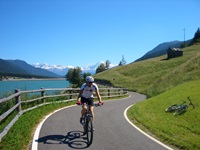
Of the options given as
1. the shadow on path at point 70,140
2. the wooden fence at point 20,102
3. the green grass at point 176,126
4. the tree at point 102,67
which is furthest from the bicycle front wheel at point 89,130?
the tree at point 102,67

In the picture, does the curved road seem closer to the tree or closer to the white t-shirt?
the white t-shirt

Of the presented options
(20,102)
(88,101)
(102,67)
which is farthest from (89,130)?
(102,67)

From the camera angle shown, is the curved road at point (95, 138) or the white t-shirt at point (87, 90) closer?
the curved road at point (95, 138)

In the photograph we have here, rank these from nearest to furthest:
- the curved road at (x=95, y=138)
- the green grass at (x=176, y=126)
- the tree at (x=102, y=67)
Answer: the curved road at (x=95, y=138)
the green grass at (x=176, y=126)
the tree at (x=102, y=67)

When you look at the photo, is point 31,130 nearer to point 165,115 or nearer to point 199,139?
point 199,139

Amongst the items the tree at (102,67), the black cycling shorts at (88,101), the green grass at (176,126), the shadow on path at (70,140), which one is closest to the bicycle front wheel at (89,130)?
the shadow on path at (70,140)

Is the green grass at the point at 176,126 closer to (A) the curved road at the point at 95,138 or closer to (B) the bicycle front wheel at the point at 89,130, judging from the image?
(A) the curved road at the point at 95,138

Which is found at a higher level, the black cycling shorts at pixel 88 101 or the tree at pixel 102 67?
the tree at pixel 102 67

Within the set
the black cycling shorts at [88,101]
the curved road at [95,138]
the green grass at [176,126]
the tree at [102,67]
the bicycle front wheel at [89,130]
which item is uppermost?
the tree at [102,67]

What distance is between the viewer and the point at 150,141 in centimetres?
868

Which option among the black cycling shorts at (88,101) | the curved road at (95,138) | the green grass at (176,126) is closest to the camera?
the curved road at (95,138)

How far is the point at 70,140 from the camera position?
824 cm

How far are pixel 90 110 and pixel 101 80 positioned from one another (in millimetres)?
84969

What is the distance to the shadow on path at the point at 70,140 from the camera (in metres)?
7.72
